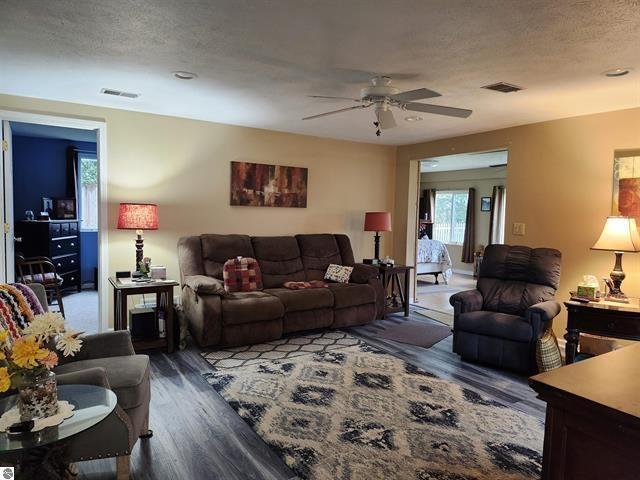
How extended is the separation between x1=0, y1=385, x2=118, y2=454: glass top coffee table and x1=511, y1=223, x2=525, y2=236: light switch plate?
4.42 meters

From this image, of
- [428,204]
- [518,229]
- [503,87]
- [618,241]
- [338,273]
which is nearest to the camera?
[503,87]

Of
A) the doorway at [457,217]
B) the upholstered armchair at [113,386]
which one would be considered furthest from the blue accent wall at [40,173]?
the doorway at [457,217]

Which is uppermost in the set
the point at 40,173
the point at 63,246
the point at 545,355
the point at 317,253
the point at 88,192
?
the point at 40,173

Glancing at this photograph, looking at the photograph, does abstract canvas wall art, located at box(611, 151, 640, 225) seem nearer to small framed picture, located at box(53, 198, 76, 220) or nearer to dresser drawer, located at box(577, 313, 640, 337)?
dresser drawer, located at box(577, 313, 640, 337)

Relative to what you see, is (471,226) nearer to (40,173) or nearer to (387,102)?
(387,102)

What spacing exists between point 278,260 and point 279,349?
1289 millimetres

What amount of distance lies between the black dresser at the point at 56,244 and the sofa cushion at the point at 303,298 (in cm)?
376

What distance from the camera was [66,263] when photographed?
21.1ft

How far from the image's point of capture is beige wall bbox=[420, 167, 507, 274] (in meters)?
8.98

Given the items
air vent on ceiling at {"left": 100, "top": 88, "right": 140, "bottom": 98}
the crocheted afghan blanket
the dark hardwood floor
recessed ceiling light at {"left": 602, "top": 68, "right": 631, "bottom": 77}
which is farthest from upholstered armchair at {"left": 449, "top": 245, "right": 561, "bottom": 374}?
air vent on ceiling at {"left": 100, "top": 88, "right": 140, "bottom": 98}

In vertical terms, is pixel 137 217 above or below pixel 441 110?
below

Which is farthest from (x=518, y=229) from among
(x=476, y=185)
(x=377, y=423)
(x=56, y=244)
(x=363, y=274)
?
(x=56, y=244)

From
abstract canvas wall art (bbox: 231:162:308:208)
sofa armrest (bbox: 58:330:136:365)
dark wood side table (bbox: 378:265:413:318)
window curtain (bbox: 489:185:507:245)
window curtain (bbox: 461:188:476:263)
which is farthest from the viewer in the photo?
window curtain (bbox: 461:188:476:263)

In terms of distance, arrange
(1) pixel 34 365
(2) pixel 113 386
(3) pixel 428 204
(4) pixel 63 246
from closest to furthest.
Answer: (1) pixel 34 365 < (2) pixel 113 386 < (4) pixel 63 246 < (3) pixel 428 204
